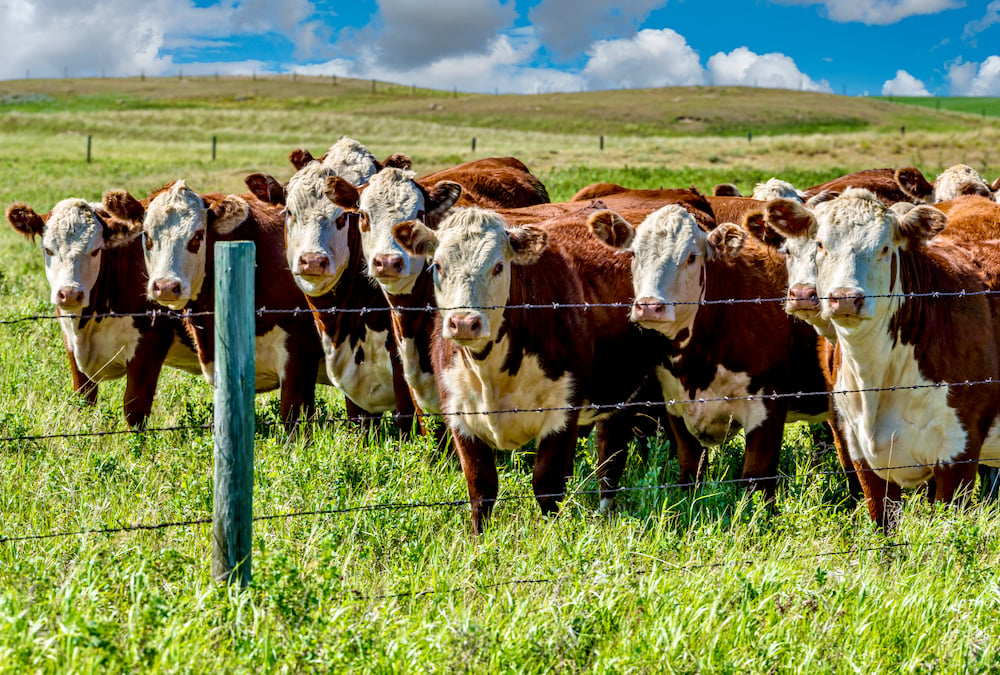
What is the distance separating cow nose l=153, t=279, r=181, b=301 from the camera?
688 centimetres

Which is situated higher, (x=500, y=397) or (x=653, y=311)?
(x=653, y=311)

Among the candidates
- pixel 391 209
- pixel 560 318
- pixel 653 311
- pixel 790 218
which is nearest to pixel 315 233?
pixel 391 209

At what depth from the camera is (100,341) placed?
777 centimetres

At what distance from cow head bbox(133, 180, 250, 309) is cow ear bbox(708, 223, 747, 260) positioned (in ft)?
11.6

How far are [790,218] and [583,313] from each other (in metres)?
1.31

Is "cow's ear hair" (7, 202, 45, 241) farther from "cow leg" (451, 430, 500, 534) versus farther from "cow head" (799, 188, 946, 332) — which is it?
"cow head" (799, 188, 946, 332)

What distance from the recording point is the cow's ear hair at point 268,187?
25.6 ft

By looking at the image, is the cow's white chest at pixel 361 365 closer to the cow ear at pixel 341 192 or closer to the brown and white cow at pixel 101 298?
the cow ear at pixel 341 192

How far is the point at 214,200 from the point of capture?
308 inches

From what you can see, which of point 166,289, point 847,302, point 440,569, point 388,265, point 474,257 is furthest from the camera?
point 166,289

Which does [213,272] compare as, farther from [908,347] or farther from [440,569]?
[908,347]

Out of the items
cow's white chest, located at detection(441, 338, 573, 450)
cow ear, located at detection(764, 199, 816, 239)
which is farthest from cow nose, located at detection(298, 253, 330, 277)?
cow ear, located at detection(764, 199, 816, 239)

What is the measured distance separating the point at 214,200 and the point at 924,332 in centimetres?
532

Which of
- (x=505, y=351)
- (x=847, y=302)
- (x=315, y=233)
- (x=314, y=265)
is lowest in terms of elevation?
(x=505, y=351)
